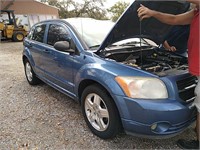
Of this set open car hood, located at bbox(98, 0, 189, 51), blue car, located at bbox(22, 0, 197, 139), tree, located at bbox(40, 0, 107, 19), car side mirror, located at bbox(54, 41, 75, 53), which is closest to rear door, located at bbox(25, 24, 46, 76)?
blue car, located at bbox(22, 0, 197, 139)

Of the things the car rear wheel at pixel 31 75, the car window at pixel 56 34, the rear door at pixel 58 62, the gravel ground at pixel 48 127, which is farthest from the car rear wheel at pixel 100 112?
the car rear wheel at pixel 31 75

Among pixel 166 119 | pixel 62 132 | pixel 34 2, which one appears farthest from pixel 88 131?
pixel 34 2

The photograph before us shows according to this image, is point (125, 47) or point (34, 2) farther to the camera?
point (34, 2)

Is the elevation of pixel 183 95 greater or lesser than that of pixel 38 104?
greater

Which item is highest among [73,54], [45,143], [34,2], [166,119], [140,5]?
[34,2]

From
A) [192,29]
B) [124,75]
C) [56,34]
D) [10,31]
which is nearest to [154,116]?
[124,75]

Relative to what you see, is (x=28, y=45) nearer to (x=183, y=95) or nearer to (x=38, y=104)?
(x=38, y=104)

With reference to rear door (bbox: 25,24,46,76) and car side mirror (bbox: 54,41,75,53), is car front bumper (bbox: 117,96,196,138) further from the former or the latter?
rear door (bbox: 25,24,46,76)

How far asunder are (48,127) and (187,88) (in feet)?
6.44

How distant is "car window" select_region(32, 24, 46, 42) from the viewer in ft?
14.7

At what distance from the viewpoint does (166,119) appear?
91.9 inches

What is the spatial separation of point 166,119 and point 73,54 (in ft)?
5.23

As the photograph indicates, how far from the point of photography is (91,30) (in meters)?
3.69

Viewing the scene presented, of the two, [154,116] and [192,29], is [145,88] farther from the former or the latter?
[192,29]
